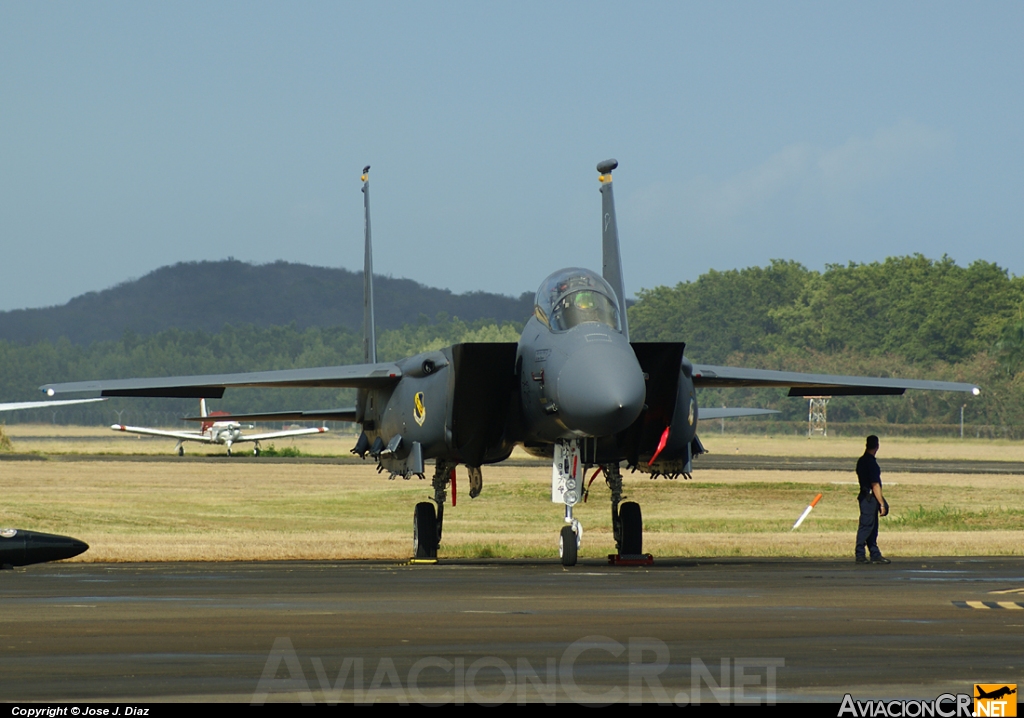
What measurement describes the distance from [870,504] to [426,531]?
20.6ft

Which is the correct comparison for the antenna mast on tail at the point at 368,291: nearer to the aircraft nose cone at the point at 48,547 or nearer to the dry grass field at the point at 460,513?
the dry grass field at the point at 460,513

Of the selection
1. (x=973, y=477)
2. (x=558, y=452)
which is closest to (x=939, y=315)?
(x=973, y=477)

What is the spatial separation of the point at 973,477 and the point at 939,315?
86031mm

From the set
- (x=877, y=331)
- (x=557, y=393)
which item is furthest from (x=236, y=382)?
(x=877, y=331)

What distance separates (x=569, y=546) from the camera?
61.6 ft

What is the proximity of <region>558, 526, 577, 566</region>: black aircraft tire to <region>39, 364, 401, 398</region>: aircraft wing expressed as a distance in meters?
4.19

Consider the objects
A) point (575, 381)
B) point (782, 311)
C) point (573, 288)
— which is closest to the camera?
point (575, 381)

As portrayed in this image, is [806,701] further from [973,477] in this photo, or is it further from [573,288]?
[973,477]

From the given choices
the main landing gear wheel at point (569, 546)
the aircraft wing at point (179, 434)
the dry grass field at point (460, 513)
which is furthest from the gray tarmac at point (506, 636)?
the aircraft wing at point (179, 434)

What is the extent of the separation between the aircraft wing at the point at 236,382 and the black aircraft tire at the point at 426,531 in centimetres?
193

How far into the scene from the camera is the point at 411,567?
19.4 metres

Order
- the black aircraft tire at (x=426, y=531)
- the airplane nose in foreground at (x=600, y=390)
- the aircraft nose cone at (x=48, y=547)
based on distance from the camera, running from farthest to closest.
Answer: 1. the black aircraft tire at (x=426, y=531)
2. the aircraft nose cone at (x=48, y=547)
3. the airplane nose in foreground at (x=600, y=390)

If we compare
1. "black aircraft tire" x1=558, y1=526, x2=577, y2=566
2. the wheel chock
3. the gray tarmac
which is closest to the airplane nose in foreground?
"black aircraft tire" x1=558, y1=526, x2=577, y2=566

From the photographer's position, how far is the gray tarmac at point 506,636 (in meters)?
8.00
